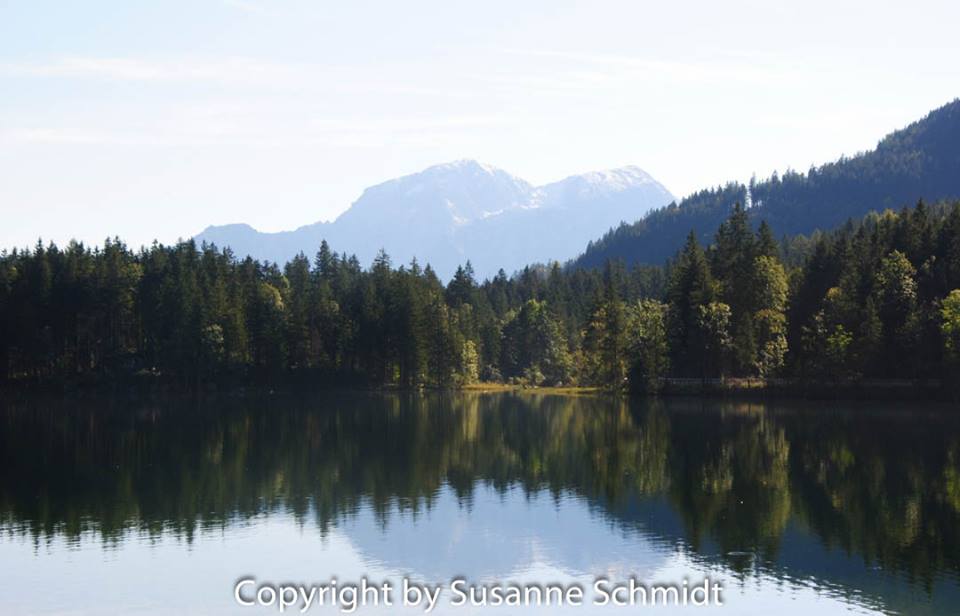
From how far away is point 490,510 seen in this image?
170 feet

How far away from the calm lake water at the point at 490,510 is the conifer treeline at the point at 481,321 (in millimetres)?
21395

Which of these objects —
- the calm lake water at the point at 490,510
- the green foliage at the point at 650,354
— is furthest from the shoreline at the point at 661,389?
the calm lake water at the point at 490,510

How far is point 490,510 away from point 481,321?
140 m

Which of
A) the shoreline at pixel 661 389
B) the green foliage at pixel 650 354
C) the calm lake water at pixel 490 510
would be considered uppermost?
the green foliage at pixel 650 354

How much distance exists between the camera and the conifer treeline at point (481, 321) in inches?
4451

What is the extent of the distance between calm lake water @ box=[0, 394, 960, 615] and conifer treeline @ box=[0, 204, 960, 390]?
21395 millimetres

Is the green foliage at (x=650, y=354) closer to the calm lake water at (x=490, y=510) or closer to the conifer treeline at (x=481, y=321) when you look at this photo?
the conifer treeline at (x=481, y=321)

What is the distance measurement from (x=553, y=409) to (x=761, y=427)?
117ft

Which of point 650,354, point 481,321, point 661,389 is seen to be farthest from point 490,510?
point 481,321

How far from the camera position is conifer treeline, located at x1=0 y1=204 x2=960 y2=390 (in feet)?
371

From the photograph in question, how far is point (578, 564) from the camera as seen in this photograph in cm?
3966

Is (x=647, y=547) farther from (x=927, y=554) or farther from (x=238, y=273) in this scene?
(x=238, y=273)

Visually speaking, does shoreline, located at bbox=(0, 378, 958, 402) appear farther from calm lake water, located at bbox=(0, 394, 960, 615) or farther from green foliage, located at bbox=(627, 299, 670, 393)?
calm lake water, located at bbox=(0, 394, 960, 615)

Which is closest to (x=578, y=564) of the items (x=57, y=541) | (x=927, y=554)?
(x=927, y=554)
